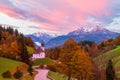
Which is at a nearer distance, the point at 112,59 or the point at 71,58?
the point at 71,58

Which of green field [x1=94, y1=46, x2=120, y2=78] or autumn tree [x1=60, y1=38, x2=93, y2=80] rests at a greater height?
autumn tree [x1=60, y1=38, x2=93, y2=80]

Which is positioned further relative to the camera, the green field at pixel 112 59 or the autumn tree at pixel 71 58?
the green field at pixel 112 59

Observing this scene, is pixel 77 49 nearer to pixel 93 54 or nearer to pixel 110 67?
pixel 110 67

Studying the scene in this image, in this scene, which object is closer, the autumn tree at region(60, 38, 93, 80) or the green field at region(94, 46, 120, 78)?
the autumn tree at region(60, 38, 93, 80)

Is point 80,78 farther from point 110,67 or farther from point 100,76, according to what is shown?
point 100,76

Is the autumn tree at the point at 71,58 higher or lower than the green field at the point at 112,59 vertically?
higher

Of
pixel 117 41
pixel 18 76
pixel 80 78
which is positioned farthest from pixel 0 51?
pixel 117 41

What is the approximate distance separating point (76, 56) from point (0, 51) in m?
63.1

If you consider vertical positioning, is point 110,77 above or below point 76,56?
below

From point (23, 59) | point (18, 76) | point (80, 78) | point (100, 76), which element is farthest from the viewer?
point (23, 59)

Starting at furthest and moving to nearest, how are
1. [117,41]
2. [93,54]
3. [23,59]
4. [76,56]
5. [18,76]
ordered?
[117,41] < [93,54] < [23,59] < [18,76] < [76,56]

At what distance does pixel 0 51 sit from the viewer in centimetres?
11288

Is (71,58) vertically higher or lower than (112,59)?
higher

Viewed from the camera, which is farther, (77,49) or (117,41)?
(117,41)
